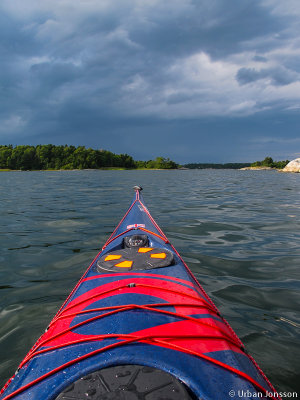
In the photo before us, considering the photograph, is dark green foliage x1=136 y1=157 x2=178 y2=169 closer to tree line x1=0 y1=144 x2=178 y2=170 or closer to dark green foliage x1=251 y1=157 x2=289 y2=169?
tree line x1=0 y1=144 x2=178 y2=170

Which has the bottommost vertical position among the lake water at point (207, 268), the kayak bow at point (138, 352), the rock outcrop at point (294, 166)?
the lake water at point (207, 268)

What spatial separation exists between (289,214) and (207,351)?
8.13 metres

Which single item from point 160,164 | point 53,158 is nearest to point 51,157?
point 53,158

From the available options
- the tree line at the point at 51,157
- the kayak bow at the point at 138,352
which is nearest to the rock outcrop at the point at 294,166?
the kayak bow at the point at 138,352

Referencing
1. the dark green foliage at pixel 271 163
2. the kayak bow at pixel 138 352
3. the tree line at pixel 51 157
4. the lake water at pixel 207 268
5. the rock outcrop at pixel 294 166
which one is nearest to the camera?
the kayak bow at pixel 138 352

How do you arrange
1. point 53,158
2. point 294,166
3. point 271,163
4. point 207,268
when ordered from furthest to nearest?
point 271,163 < point 53,158 < point 294,166 < point 207,268

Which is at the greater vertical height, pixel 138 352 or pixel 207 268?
pixel 138 352

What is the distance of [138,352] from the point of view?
154 centimetres

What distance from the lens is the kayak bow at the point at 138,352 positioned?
1325 mm

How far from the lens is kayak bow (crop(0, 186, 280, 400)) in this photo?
1325 mm

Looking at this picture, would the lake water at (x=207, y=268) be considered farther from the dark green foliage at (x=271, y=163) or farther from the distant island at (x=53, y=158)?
the dark green foliage at (x=271, y=163)

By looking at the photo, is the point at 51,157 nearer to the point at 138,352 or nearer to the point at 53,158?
the point at 53,158

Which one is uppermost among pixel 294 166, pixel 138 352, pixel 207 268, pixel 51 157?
pixel 51 157

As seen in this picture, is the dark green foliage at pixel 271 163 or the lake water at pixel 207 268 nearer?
the lake water at pixel 207 268
